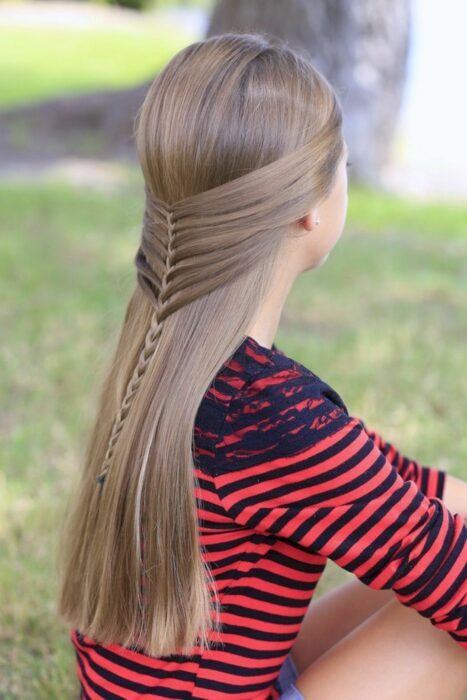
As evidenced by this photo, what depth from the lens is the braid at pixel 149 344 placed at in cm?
139

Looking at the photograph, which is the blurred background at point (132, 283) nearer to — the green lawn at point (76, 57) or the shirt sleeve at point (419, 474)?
the shirt sleeve at point (419, 474)

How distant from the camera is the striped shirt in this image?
1.27m

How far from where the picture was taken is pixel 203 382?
1.33 m

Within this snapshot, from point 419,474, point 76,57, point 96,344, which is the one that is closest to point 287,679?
point 419,474

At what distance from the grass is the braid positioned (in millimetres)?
232

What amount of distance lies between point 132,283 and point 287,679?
1201 mm

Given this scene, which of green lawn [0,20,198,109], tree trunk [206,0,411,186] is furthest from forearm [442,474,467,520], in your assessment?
green lawn [0,20,198,109]

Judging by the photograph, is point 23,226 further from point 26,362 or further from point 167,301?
point 167,301

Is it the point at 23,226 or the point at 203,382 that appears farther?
the point at 23,226

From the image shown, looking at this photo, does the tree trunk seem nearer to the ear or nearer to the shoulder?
the ear

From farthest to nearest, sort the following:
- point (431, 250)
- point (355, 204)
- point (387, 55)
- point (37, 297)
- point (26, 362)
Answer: point (387, 55)
point (355, 204)
point (431, 250)
point (37, 297)
point (26, 362)

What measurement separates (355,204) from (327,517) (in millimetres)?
5131

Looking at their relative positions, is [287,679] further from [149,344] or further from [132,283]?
[132,283]

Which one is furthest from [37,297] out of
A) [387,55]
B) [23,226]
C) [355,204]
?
[387,55]
